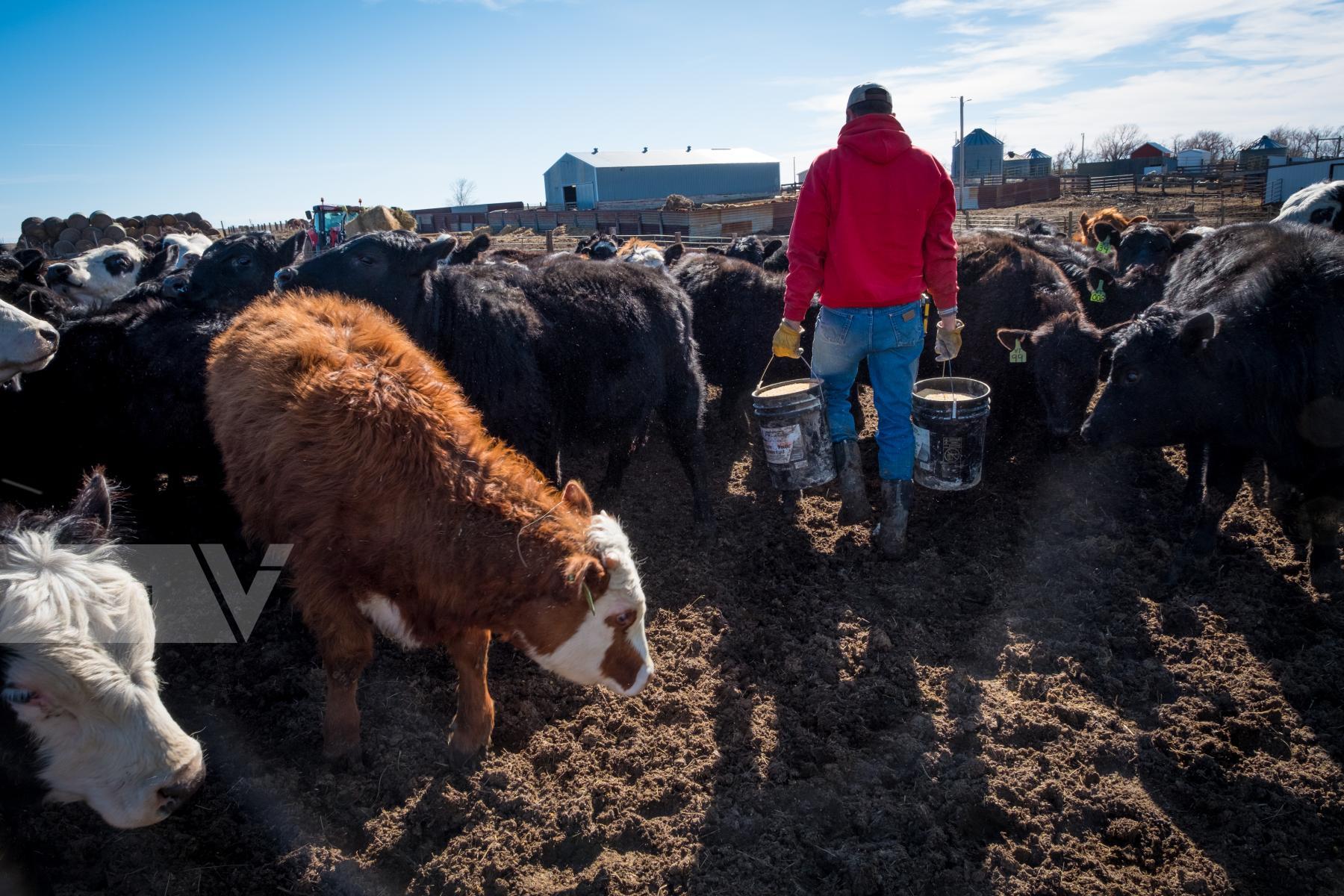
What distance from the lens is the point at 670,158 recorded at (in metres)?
54.2

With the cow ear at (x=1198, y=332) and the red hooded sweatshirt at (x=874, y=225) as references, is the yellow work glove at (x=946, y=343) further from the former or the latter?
the cow ear at (x=1198, y=332)

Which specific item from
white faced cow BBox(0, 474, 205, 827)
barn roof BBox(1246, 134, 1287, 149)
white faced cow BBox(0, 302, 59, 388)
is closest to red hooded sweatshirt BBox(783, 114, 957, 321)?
white faced cow BBox(0, 474, 205, 827)

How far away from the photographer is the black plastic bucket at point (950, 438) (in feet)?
14.5

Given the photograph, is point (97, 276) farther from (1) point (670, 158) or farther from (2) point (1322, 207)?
(1) point (670, 158)

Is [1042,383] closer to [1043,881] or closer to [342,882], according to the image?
[1043,881]

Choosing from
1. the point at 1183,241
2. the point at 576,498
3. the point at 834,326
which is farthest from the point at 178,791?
the point at 1183,241

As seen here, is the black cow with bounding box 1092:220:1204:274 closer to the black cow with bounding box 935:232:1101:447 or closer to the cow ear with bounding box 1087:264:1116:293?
the cow ear with bounding box 1087:264:1116:293

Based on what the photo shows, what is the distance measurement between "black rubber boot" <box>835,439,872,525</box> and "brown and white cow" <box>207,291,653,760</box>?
6.84ft

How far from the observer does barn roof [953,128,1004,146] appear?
7000 centimetres

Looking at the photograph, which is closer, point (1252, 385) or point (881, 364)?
point (1252, 385)

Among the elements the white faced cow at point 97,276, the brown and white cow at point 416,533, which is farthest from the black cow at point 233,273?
the white faced cow at point 97,276

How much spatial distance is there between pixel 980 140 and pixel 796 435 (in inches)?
3030

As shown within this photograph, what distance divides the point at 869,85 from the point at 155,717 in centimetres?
432

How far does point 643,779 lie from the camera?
305 centimetres
